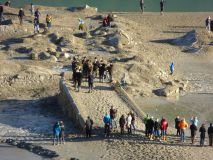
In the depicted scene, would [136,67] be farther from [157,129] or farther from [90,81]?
[157,129]

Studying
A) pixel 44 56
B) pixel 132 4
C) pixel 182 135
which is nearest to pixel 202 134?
pixel 182 135

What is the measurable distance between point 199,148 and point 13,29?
Answer: 882 inches

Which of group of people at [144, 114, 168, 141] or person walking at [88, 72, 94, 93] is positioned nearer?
group of people at [144, 114, 168, 141]

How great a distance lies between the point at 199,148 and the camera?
101 feet

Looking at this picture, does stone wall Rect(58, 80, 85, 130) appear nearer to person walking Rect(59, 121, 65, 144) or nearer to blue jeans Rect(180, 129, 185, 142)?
person walking Rect(59, 121, 65, 144)

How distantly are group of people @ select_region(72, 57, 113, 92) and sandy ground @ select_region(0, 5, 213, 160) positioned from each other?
2.52ft

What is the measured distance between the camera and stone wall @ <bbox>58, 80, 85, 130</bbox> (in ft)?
110

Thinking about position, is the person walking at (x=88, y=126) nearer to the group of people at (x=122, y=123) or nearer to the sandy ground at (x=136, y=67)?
the sandy ground at (x=136, y=67)

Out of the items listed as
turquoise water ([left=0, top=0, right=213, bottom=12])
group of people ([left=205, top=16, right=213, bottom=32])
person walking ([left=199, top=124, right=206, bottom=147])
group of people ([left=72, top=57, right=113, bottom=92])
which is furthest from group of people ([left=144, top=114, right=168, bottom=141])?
turquoise water ([left=0, top=0, right=213, bottom=12])

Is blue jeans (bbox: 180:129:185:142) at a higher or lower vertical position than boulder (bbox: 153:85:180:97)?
lower

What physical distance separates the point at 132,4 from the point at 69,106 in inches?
1658

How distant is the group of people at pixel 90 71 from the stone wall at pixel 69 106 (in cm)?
72

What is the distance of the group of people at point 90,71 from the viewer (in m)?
36.4

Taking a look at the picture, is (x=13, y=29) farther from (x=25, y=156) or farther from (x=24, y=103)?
(x=25, y=156)
